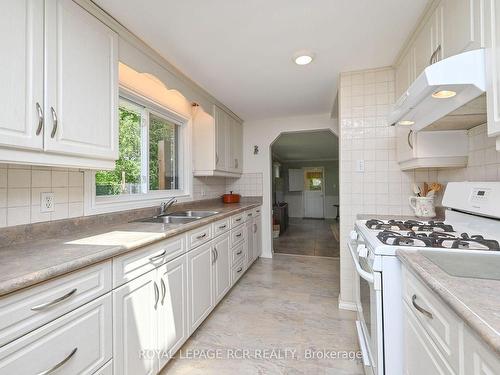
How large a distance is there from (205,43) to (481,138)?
1.89 m

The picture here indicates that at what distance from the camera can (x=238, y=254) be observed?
2764 millimetres

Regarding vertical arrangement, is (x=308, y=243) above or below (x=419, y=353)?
below

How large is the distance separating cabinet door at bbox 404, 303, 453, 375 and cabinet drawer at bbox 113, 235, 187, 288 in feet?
4.03

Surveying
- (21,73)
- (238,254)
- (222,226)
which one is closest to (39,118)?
(21,73)

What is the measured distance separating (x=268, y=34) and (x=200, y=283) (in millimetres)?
1852

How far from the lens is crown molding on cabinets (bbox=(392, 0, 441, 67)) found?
1.37 meters

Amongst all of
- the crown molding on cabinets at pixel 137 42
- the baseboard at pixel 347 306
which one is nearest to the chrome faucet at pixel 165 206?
the crown molding on cabinets at pixel 137 42

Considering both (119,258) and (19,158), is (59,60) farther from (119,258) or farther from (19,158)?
(119,258)

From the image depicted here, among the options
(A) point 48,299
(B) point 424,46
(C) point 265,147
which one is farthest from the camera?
(C) point 265,147

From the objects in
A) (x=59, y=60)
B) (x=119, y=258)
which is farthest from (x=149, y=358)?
(x=59, y=60)

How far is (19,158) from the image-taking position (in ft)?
3.37

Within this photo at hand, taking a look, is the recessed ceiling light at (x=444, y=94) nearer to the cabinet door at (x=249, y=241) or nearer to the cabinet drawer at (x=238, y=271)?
the cabinet drawer at (x=238, y=271)

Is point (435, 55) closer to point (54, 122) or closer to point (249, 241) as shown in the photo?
point (54, 122)

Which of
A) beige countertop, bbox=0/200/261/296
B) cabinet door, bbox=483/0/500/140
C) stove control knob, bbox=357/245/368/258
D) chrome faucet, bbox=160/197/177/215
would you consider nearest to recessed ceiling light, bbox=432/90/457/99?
cabinet door, bbox=483/0/500/140
